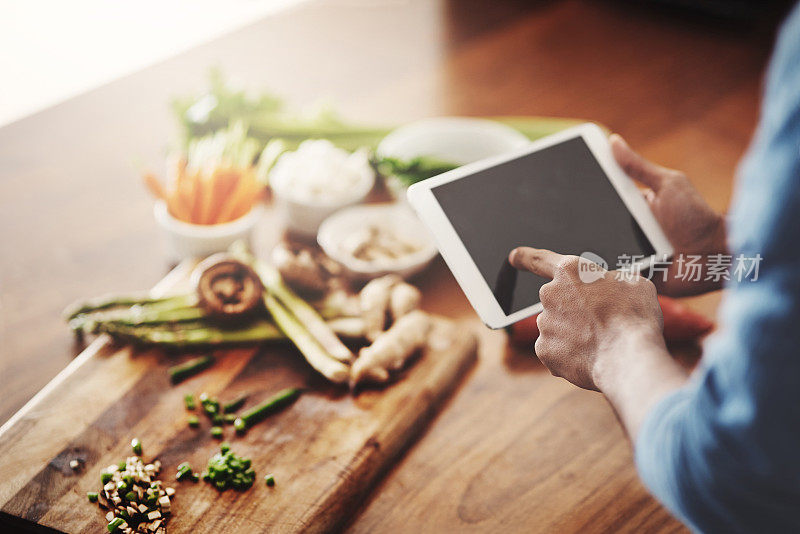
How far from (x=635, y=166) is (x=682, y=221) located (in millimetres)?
134

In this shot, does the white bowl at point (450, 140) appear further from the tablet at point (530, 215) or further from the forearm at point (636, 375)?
the forearm at point (636, 375)

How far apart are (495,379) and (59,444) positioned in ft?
2.41

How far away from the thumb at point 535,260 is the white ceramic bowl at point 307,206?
1.88 feet

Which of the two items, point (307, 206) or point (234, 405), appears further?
point (307, 206)

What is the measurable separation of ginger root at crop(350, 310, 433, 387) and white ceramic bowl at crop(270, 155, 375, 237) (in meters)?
0.34

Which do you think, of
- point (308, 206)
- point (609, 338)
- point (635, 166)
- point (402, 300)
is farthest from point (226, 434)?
point (635, 166)

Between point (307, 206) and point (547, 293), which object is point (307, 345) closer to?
point (307, 206)

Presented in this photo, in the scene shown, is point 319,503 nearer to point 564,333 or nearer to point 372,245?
point 564,333

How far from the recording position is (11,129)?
185cm

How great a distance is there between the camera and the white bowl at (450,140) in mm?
1681

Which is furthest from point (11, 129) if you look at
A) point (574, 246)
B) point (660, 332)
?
point (660, 332)

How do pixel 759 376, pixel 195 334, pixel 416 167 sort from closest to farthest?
pixel 759 376
pixel 195 334
pixel 416 167

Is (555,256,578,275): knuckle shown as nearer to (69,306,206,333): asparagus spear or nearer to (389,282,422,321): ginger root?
(389,282,422,321): ginger root

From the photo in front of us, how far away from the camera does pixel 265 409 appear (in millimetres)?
1203
